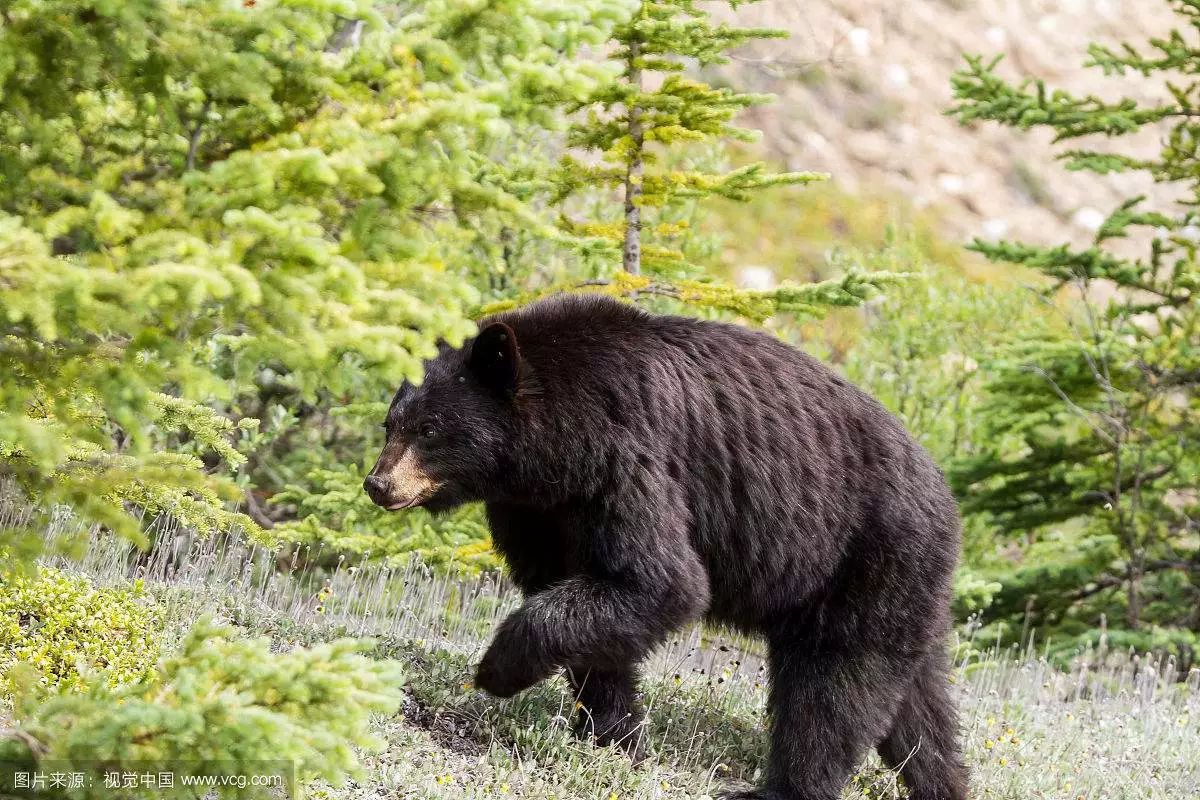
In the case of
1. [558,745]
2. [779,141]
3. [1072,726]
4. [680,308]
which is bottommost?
[779,141]

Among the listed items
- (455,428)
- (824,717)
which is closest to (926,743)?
(824,717)

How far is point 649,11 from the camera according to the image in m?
5.75

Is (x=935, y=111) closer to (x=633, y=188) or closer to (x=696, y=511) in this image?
(x=633, y=188)

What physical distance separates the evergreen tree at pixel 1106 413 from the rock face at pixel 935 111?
12.4 m

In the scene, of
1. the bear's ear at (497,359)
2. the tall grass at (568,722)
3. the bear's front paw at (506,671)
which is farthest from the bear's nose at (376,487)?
the tall grass at (568,722)

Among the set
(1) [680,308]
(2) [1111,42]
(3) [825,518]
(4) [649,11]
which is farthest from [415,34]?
(2) [1111,42]

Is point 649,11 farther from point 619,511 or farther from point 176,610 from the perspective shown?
point 176,610

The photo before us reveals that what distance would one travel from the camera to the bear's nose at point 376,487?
4039 mm

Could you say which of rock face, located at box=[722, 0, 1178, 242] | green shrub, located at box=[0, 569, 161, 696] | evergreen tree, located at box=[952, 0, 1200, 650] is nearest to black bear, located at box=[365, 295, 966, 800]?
green shrub, located at box=[0, 569, 161, 696]

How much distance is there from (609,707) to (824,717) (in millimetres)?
778

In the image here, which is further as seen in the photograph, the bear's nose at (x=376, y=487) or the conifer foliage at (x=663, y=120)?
the conifer foliage at (x=663, y=120)

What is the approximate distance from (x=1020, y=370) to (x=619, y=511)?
15.8 ft

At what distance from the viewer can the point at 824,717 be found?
427 cm

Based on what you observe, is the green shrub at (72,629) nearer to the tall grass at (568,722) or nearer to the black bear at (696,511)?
the tall grass at (568,722)
